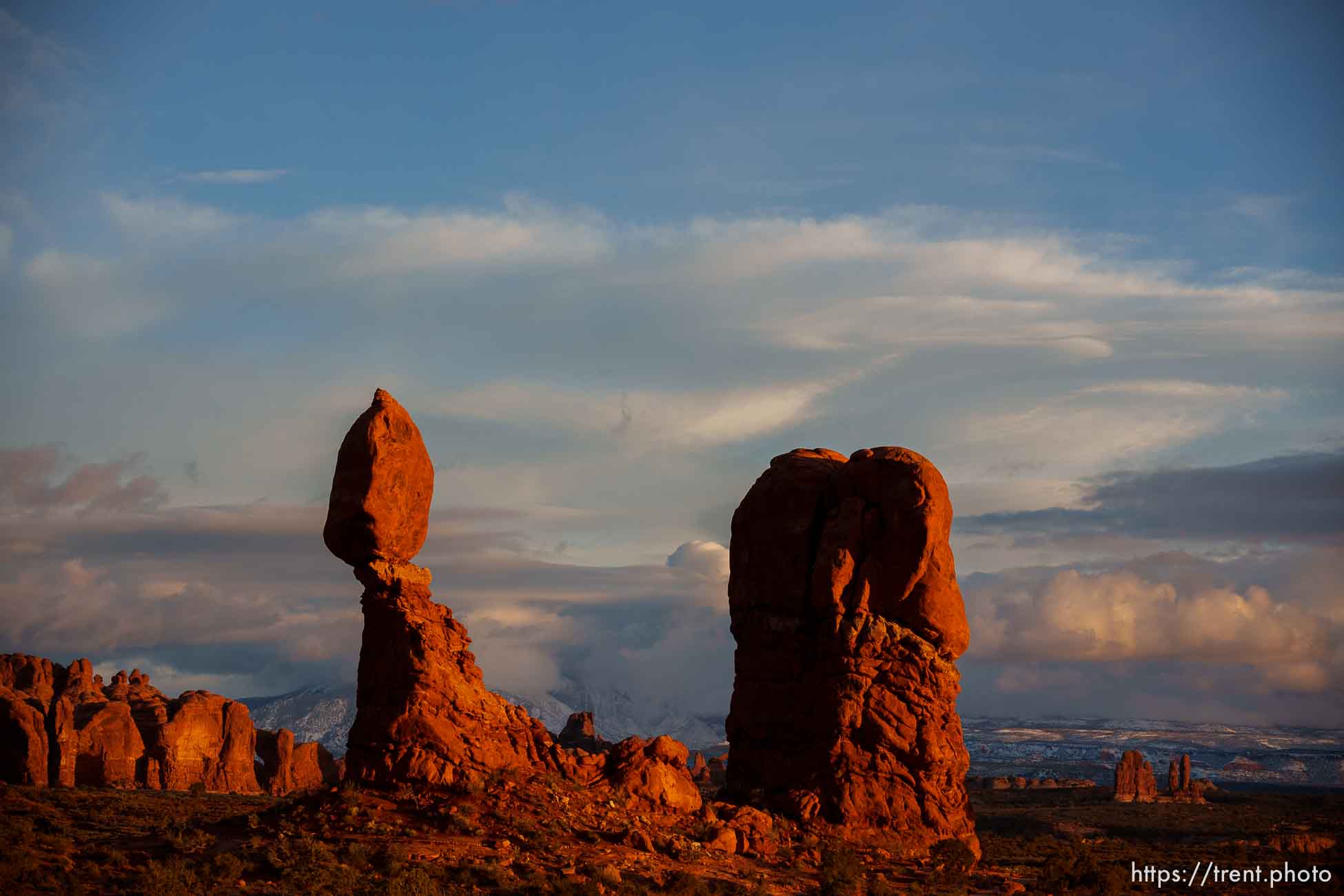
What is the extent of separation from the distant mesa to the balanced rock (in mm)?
45411

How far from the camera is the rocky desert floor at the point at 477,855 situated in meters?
35.2

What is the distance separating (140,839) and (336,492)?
11093mm

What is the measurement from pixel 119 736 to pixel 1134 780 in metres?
92.7

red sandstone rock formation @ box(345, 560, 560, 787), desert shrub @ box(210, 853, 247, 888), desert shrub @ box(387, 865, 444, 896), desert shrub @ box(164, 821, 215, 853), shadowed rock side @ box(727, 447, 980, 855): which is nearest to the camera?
desert shrub @ box(387, 865, 444, 896)

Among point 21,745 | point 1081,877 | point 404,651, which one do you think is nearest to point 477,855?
point 404,651

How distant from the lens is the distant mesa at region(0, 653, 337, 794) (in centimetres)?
7931

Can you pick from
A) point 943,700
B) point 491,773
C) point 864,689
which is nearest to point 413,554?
point 491,773

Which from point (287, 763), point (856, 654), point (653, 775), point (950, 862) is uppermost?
point (856, 654)

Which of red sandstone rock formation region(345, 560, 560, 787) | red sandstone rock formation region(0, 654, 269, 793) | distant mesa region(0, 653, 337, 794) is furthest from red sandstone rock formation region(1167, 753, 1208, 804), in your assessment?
red sandstone rock formation region(345, 560, 560, 787)

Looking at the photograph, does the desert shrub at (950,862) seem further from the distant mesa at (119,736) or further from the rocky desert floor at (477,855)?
the distant mesa at (119,736)

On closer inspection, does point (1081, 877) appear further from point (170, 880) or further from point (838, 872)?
point (170, 880)

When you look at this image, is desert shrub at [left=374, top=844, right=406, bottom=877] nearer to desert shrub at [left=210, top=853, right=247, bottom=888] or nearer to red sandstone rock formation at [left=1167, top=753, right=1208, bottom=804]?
desert shrub at [left=210, top=853, right=247, bottom=888]

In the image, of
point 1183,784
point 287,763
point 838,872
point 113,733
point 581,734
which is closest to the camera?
point 838,872

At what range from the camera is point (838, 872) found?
4162cm
